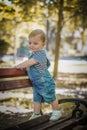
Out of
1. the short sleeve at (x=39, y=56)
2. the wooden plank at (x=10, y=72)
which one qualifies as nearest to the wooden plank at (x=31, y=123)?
the wooden plank at (x=10, y=72)

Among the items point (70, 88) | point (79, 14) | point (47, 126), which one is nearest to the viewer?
point (47, 126)

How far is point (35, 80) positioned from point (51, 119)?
0.49 metres

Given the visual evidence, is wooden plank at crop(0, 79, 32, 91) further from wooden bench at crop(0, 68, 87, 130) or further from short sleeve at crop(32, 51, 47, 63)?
short sleeve at crop(32, 51, 47, 63)

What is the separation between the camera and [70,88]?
9289 millimetres

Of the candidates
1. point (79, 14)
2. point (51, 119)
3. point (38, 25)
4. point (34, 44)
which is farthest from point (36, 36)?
point (79, 14)

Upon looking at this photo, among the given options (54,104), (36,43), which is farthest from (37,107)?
(36,43)

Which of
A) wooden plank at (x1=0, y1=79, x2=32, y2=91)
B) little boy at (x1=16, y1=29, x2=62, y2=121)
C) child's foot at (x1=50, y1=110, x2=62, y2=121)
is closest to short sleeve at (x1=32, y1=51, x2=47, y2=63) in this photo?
little boy at (x1=16, y1=29, x2=62, y2=121)

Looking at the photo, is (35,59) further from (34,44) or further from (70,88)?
(70,88)

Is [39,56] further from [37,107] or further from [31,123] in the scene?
[31,123]

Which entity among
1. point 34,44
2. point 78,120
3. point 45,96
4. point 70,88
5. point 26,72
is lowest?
point 70,88

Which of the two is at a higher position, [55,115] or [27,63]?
[27,63]

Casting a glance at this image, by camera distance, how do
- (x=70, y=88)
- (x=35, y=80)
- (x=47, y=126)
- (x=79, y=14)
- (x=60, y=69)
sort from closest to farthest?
(x=47, y=126)
(x=35, y=80)
(x=70, y=88)
(x=79, y=14)
(x=60, y=69)

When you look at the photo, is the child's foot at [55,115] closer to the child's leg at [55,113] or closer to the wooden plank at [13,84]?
the child's leg at [55,113]

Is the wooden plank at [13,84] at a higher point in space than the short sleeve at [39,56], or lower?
lower
